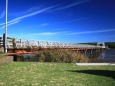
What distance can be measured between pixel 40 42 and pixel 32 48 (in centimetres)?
807

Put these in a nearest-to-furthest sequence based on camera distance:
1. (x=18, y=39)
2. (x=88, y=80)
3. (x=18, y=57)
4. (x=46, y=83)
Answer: (x=46, y=83) < (x=88, y=80) < (x=18, y=57) < (x=18, y=39)

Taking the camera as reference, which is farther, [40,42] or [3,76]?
[40,42]

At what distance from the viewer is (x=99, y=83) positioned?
955 centimetres

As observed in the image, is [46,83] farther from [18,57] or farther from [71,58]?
[18,57]

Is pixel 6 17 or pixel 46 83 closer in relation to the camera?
pixel 46 83

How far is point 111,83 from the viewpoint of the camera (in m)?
9.55

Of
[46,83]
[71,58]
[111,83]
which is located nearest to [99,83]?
[111,83]

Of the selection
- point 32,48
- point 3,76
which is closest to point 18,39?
point 32,48

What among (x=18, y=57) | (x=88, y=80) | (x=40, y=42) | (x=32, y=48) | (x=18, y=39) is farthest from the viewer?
(x=40, y=42)

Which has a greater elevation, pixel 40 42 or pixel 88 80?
pixel 40 42

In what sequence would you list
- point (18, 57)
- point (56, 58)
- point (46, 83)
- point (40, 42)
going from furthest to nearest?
point (40, 42) → point (18, 57) → point (56, 58) → point (46, 83)

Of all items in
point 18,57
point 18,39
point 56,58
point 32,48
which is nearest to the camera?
point 56,58

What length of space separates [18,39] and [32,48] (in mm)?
3499

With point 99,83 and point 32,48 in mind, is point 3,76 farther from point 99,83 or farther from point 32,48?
point 32,48
